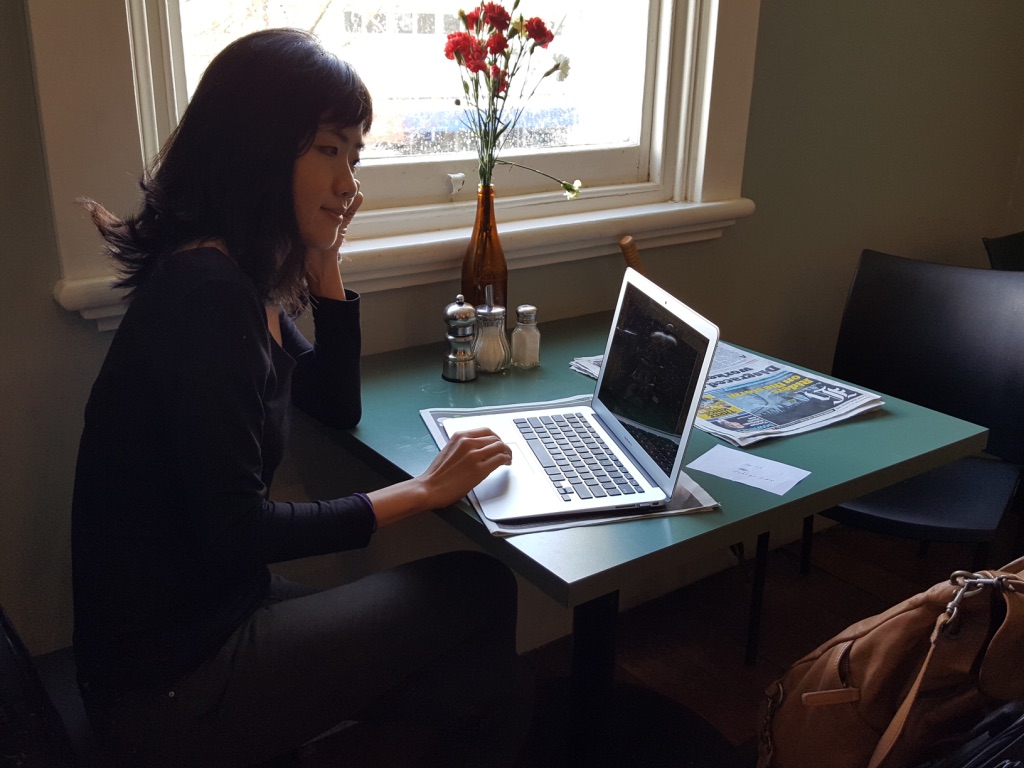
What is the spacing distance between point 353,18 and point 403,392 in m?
0.66

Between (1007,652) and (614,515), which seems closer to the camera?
(1007,652)

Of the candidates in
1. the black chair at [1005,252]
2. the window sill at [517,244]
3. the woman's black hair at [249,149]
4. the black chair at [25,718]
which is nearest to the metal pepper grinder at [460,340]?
the window sill at [517,244]

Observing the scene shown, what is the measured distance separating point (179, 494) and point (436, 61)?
1.01 metres

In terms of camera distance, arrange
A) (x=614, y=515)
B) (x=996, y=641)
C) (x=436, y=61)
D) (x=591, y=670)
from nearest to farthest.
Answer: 1. (x=996, y=641)
2. (x=614, y=515)
3. (x=591, y=670)
4. (x=436, y=61)

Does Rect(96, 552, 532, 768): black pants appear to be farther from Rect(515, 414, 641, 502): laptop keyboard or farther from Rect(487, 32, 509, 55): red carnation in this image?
Rect(487, 32, 509, 55): red carnation

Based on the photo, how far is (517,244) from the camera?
1739 millimetres

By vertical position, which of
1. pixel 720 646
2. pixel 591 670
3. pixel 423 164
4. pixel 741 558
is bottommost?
pixel 720 646

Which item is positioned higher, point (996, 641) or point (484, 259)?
point (484, 259)

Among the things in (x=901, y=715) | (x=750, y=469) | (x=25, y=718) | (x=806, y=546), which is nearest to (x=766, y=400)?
(x=750, y=469)

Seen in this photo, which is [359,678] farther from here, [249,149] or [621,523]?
[249,149]

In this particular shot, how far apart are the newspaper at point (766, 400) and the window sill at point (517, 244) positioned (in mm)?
275

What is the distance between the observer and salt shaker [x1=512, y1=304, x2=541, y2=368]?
159 centimetres

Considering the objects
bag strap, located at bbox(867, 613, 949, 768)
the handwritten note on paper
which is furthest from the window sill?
bag strap, located at bbox(867, 613, 949, 768)

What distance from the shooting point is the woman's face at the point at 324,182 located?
3.76ft
